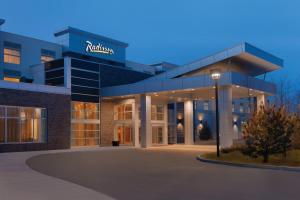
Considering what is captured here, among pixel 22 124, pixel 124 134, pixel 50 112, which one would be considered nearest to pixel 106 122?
pixel 124 134

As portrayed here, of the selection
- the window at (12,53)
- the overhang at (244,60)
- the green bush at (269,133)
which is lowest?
the green bush at (269,133)

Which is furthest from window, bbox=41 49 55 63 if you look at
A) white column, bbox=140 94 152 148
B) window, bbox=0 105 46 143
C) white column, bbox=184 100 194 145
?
white column, bbox=184 100 194 145

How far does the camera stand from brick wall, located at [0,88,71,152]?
32094mm

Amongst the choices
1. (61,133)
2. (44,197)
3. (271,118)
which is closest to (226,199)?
(44,197)

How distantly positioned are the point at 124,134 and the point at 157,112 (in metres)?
4.66

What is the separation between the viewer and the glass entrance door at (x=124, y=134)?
144 ft

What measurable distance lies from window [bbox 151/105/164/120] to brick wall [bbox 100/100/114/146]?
485 cm

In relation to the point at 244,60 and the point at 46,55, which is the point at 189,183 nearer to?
the point at 244,60

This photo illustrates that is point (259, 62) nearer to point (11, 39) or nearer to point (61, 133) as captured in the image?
point (61, 133)

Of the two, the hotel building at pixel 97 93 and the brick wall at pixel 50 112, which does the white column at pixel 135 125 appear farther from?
the brick wall at pixel 50 112

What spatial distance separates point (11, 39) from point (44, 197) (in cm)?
4015

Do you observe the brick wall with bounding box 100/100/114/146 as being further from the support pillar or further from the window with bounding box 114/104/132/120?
the support pillar

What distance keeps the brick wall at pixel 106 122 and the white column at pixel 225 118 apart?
46.7 ft

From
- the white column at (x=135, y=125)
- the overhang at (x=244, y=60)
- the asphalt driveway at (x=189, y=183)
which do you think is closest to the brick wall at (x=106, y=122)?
the white column at (x=135, y=125)
